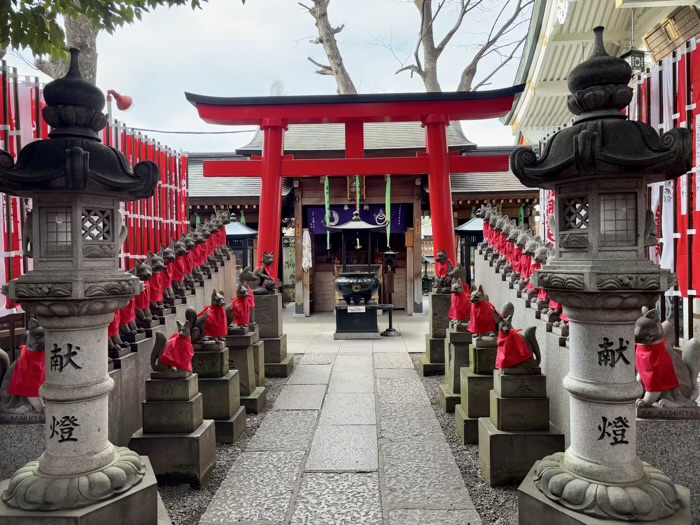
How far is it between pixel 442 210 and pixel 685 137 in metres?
7.10

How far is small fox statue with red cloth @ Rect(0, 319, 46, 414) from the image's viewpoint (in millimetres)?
2797

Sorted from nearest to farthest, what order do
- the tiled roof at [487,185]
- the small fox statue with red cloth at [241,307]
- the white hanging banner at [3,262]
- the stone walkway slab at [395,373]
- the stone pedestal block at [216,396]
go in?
the white hanging banner at [3,262], the stone pedestal block at [216,396], the small fox statue with red cloth at [241,307], the stone walkway slab at [395,373], the tiled roof at [487,185]

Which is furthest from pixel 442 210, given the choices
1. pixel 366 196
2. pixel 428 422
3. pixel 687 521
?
pixel 687 521

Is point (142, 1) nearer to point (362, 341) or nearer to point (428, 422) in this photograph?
point (428, 422)

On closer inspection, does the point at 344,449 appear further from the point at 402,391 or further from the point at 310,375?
the point at 310,375

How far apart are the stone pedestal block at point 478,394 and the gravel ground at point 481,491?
33 centimetres

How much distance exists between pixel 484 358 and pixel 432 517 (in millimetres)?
1583

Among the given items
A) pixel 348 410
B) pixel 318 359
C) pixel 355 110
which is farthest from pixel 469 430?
pixel 355 110

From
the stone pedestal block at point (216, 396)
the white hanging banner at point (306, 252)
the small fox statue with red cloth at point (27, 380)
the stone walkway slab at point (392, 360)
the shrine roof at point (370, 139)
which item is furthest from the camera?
the shrine roof at point (370, 139)

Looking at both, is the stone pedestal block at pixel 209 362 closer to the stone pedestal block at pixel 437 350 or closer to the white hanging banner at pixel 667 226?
the stone pedestal block at pixel 437 350

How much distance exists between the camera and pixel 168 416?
11.1 ft

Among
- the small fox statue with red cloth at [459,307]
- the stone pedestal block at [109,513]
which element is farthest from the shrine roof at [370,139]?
the stone pedestal block at [109,513]

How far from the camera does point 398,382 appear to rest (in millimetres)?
6156

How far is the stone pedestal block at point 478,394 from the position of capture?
13.3 ft
